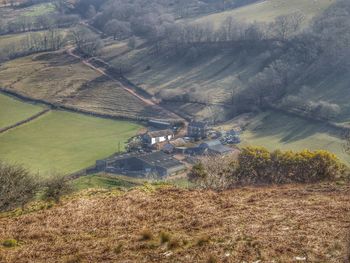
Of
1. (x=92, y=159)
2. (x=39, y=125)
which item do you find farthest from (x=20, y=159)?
(x=39, y=125)

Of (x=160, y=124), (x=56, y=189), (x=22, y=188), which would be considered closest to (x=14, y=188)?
(x=22, y=188)

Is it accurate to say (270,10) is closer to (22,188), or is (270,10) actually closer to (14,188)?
(22,188)

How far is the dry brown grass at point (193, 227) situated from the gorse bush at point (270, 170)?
712 centimetres

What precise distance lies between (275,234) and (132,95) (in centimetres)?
8886

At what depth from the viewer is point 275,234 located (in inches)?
752

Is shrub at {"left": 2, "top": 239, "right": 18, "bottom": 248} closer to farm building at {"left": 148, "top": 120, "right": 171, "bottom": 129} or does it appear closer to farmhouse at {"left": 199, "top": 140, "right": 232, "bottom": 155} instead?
farmhouse at {"left": 199, "top": 140, "right": 232, "bottom": 155}

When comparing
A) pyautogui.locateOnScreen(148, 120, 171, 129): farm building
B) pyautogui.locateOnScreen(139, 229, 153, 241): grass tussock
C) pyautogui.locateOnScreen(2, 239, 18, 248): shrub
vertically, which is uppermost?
pyautogui.locateOnScreen(139, 229, 153, 241): grass tussock

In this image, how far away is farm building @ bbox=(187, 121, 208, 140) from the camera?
8294cm

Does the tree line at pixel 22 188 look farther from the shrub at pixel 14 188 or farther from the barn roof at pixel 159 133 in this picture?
the barn roof at pixel 159 133

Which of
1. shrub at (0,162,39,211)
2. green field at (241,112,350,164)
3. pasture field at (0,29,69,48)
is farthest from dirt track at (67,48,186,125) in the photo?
shrub at (0,162,39,211)

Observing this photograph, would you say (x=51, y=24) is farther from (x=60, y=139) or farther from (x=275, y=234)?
(x=275, y=234)

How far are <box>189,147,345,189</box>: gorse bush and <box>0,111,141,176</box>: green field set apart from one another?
105 feet

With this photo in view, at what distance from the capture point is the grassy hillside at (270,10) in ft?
441

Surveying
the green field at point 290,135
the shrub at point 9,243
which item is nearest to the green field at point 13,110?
the green field at point 290,135
